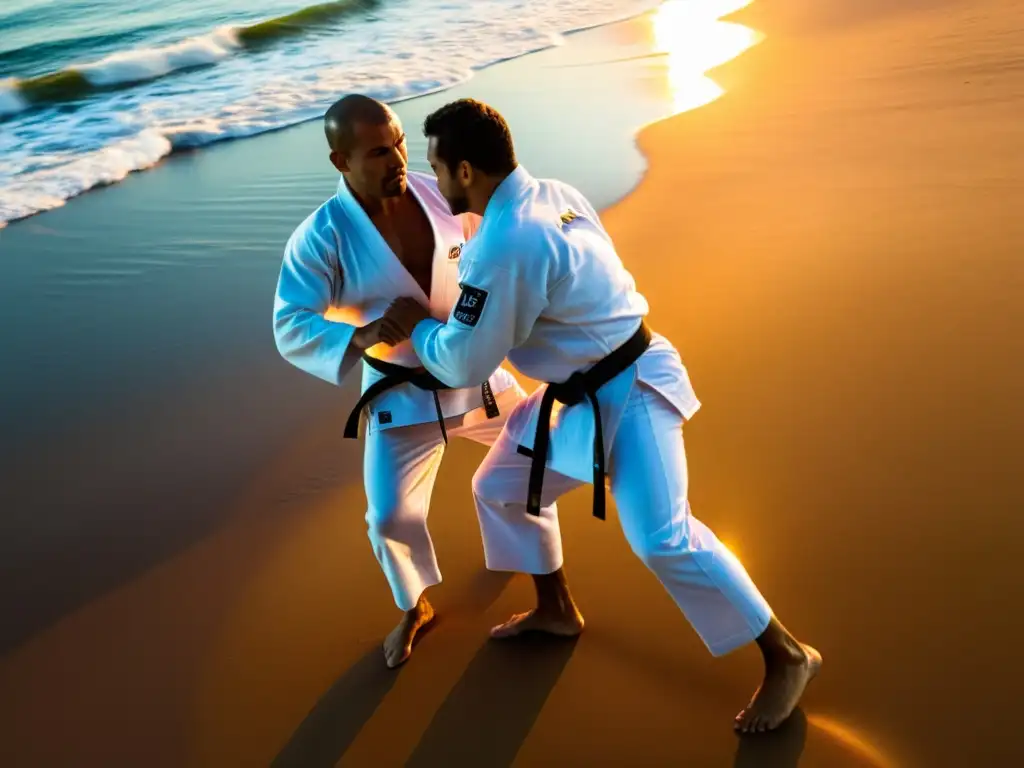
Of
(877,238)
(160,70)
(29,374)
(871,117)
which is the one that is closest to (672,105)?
(871,117)

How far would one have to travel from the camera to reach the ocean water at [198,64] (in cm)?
836

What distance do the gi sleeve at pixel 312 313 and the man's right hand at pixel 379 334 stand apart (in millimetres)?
21

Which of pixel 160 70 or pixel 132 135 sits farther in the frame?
pixel 160 70

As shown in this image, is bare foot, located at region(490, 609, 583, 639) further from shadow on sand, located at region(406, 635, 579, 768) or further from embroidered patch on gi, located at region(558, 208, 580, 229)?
embroidered patch on gi, located at region(558, 208, 580, 229)

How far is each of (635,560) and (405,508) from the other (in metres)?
0.82

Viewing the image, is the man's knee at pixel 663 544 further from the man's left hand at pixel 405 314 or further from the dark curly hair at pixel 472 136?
the dark curly hair at pixel 472 136

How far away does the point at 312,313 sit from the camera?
2.51m

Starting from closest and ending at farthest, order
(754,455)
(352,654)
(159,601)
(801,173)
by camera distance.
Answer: (352,654), (159,601), (754,455), (801,173)

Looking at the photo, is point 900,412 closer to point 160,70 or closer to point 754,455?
point 754,455

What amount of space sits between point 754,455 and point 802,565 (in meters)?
0.61

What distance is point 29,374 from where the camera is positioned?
4.51 m

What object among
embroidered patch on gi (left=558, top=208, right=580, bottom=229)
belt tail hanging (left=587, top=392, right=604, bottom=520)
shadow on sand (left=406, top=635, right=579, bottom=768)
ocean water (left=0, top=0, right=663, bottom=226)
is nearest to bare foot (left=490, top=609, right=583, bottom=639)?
shadow on sand (left=406, top=635, right=579, bottom=768)

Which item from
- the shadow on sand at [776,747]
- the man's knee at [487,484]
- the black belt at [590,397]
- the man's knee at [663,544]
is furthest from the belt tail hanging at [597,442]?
the shadow on sand at [776,747]

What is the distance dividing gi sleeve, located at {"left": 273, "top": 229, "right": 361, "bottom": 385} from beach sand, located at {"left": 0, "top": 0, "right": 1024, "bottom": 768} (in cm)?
91
